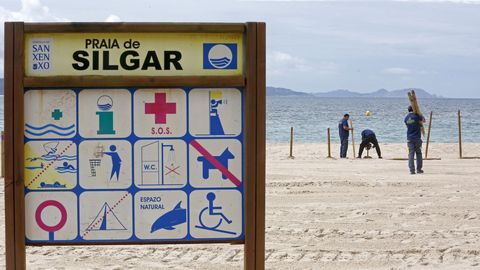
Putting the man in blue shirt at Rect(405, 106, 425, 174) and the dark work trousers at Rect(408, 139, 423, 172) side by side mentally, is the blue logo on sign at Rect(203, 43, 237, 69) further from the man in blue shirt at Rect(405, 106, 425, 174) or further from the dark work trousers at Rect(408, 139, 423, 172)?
the dark work trousers at Rect(408, 139, 423, 172)

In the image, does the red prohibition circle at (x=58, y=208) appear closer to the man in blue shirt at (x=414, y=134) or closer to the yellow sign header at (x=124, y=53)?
the yellow sign header at (x=124, y=53)

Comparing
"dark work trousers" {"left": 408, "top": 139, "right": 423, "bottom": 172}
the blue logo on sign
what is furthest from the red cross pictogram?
"dark work trousers" {"left": 408, "top": 139, "right": 423, "bottom": 172}

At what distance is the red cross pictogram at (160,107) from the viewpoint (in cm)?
520

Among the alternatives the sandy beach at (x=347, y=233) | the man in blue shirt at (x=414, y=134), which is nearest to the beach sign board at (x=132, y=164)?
the sandy beach at (x=347, y=233)

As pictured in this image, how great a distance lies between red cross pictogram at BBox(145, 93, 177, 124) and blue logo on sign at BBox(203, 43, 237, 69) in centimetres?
31

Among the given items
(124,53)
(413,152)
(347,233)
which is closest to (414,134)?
(413,152)

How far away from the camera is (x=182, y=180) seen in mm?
5250

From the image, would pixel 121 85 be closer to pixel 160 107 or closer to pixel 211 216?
pixel 160 107

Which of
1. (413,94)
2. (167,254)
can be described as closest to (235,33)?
(167,254)

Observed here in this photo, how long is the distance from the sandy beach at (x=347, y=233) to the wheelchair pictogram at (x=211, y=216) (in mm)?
3045

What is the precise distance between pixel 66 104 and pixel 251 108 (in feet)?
3.66

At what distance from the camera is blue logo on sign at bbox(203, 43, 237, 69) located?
5.21 meters

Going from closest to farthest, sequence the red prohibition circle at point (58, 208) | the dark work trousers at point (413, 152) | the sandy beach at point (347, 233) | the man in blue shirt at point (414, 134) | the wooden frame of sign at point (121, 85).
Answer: the wooden frame of sign at point (121, 85), the red prohibition circle at point (58, 208), the sandy beach at point (347, 233), the man in blue shirt at point (414, 134), the dark work trousers at point (413, 152)

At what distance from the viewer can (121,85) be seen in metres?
5.14
